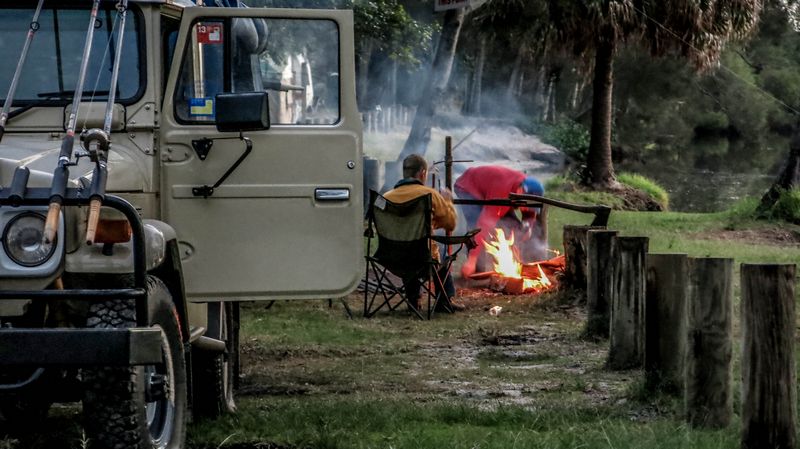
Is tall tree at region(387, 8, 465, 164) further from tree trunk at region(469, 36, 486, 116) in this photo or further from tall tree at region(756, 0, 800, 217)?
tree trunk at region(469, 36, 486, 116)

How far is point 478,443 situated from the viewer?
598 cm

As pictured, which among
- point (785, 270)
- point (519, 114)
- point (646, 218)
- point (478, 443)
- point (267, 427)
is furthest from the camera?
point (519, 114)

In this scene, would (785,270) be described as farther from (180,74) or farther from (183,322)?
(180,74)

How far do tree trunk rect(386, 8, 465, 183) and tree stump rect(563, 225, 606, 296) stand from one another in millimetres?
9352

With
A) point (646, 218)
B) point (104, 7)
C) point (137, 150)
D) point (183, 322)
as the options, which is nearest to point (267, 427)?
point (183, 322)

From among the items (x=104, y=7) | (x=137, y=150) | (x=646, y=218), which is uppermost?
(x=104, y=7)

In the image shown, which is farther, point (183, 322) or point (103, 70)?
point (103, 70)

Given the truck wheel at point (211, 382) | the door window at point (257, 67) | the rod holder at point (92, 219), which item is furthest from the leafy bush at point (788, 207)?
the rod holder at point (92, 219)

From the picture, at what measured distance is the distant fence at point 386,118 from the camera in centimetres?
4084

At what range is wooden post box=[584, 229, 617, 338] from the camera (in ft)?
31.5

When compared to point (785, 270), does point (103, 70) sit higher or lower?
higher

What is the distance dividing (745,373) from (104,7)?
11.1 feet

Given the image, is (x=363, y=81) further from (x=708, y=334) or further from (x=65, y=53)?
(x=708, y=334)

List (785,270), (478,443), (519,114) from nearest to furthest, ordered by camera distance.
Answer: (785,270)
(478,443)
(519,114)
